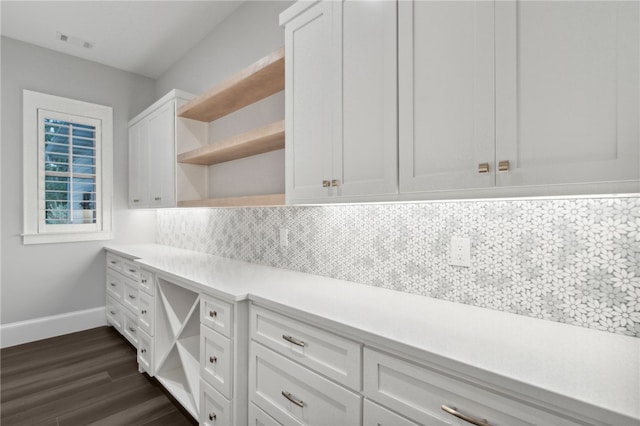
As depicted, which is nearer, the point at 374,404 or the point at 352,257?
the point at 374,404

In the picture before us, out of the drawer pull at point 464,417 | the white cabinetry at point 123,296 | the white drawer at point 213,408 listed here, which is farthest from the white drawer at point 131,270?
the drawer pull at point 464,417

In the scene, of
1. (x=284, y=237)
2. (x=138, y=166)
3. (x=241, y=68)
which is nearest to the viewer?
(x=284, y=237)

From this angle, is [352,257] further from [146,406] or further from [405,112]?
[146,406]

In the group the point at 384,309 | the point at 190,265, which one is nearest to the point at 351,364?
the point at 384,309

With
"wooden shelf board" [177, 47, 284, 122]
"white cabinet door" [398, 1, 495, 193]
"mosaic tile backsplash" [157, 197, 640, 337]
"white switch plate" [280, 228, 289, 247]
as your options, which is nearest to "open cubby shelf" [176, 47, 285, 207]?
"wooden shelf board" [177, 47, 284, 122]

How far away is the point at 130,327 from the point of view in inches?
117

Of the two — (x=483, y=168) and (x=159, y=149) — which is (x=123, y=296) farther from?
(x=483, y=168)

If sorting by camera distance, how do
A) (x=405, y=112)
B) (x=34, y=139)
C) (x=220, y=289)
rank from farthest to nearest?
(x=34, y=139)
(x=220, y=289)
(x=405, y=112)

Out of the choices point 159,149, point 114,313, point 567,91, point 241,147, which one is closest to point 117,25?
point 159,149

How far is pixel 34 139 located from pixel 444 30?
390 centimetres

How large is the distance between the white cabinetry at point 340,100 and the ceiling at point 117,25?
1496 mm

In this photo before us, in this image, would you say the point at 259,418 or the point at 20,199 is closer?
the point at 259,418

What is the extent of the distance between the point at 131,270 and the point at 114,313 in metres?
0.84

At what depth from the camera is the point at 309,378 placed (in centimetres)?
127
